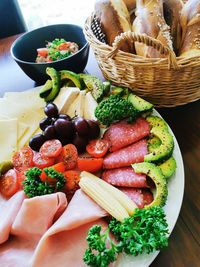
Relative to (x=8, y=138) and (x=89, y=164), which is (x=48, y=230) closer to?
(x=89, y=164)

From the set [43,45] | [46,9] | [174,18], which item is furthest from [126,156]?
[46,9]

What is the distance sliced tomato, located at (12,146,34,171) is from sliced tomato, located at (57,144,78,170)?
4.0 inches

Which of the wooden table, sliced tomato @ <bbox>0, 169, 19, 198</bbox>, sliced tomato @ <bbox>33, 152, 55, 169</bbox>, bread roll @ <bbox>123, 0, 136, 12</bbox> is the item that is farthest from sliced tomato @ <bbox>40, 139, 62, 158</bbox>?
bread roll @ <bbox>123, 0, 136, 12</bbox>

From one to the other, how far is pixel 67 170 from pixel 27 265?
0.34 metres

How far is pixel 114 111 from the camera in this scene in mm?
1004

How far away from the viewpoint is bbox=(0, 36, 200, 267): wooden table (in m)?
0.78

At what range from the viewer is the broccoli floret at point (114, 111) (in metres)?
1.00

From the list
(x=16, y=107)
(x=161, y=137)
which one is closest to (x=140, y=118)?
(x=161, y=137)

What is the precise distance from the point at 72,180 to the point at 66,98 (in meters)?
0.38

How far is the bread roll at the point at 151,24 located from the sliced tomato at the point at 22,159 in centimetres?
57

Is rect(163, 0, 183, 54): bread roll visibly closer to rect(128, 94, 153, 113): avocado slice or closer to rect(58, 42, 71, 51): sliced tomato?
rect(128, 94, 153, 113): avocado slice

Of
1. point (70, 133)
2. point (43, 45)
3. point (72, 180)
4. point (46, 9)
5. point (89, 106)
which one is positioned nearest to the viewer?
point (72, 180)

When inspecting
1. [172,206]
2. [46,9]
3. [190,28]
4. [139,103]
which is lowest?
[46,9]

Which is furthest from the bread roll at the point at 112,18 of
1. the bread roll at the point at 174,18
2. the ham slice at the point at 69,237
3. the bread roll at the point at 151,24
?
the ham slice at the point at 69,237
